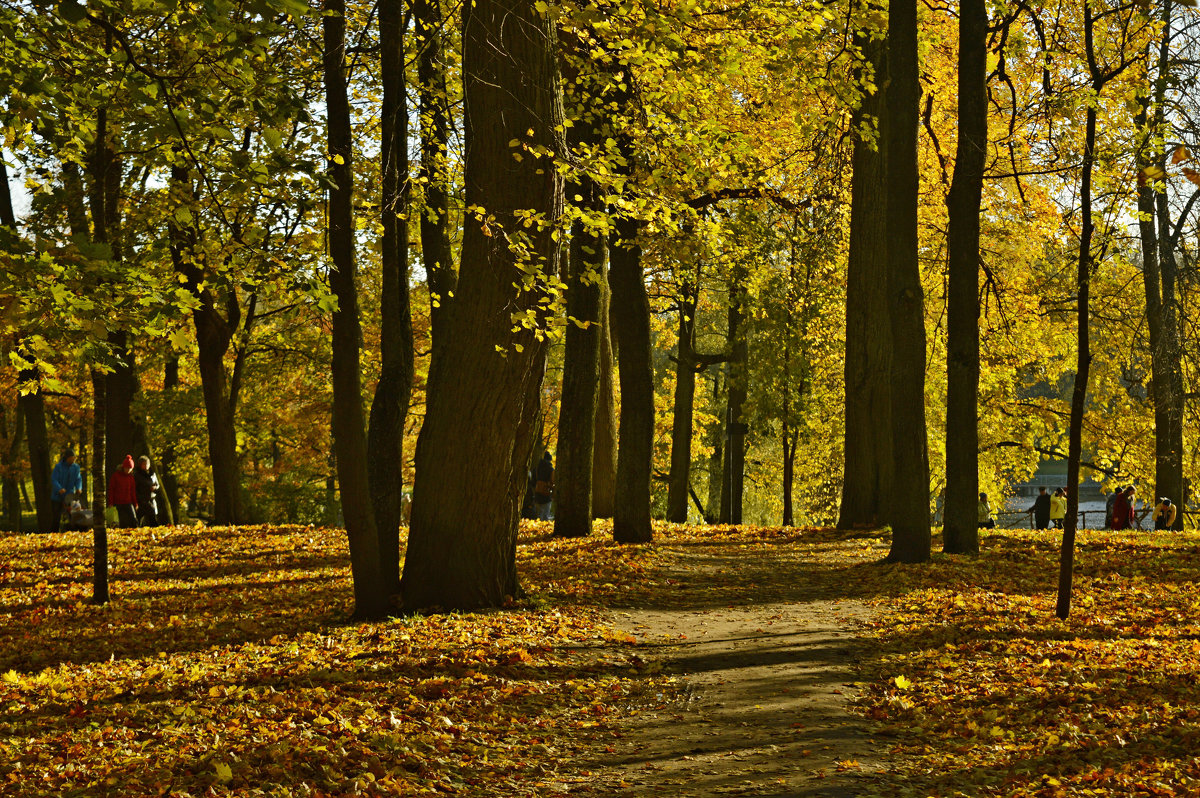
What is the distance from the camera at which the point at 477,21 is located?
782cm

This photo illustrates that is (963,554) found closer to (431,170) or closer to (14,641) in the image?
(431,170)

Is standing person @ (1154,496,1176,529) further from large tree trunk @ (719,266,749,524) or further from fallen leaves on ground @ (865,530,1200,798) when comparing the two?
fallen leaves on ground @ (865,530,1200,798)

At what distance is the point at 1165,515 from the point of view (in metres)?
20.9

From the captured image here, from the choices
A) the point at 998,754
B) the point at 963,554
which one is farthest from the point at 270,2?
the point at 963,554

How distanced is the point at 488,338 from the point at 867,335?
30.4ft

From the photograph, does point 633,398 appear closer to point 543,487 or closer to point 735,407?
point 543,487

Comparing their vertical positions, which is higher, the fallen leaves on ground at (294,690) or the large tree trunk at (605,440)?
the large tree trunk at (605,440)

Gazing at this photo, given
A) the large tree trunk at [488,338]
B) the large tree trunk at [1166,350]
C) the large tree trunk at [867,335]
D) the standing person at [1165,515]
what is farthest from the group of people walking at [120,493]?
the standing person at [1165,515]

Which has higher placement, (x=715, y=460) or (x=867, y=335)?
(x=867, y=335)

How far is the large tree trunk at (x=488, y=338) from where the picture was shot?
8.20 meters

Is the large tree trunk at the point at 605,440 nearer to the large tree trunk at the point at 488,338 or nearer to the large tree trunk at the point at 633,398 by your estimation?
the large tree trunk at the point at 633,398

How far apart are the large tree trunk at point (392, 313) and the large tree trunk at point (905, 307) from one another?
237 inches

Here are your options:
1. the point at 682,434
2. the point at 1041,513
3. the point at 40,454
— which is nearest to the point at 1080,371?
the point at 682,434

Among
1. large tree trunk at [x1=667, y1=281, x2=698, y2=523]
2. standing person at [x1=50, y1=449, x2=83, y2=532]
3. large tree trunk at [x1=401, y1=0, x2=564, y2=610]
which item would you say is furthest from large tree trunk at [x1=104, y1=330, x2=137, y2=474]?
large tree trunk at [x1=401, y1=0, x2=564, y2=610]
